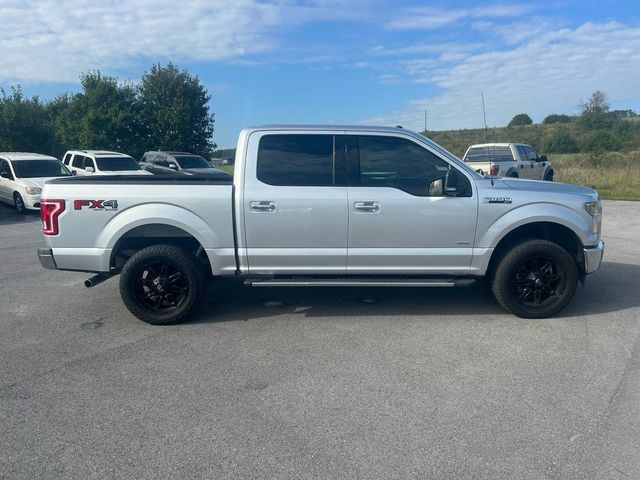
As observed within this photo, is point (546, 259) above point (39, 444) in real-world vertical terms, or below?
above

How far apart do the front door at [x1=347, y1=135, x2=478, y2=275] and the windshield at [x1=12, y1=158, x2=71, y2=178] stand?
14544mm

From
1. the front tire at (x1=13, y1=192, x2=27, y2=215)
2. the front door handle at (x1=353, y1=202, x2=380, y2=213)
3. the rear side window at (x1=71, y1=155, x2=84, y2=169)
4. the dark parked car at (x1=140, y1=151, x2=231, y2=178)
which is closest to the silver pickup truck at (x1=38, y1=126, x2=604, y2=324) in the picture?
the front door handle at (x1=353, y1=202, x2=380, y2=213)

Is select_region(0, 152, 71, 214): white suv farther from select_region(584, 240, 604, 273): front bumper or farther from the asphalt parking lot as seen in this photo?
select_region(584, 240, 604, 273): front bumper

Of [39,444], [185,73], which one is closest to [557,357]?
[39,444]

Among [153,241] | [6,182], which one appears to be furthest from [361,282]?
[6,182]

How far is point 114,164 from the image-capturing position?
19344 millimetres

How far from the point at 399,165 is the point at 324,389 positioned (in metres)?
2.61

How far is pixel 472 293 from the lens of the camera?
664 centimetres

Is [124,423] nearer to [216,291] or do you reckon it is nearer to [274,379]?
[274,379]

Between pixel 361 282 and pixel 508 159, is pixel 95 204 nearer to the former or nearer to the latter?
pixel 361 282

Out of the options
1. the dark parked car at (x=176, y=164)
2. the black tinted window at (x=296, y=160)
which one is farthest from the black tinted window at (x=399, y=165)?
the dark parked car at (x=176, y=164)

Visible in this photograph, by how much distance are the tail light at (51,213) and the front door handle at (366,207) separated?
9.92 feet

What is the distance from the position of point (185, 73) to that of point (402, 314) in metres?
34.8

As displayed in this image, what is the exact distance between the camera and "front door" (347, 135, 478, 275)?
213 inches
